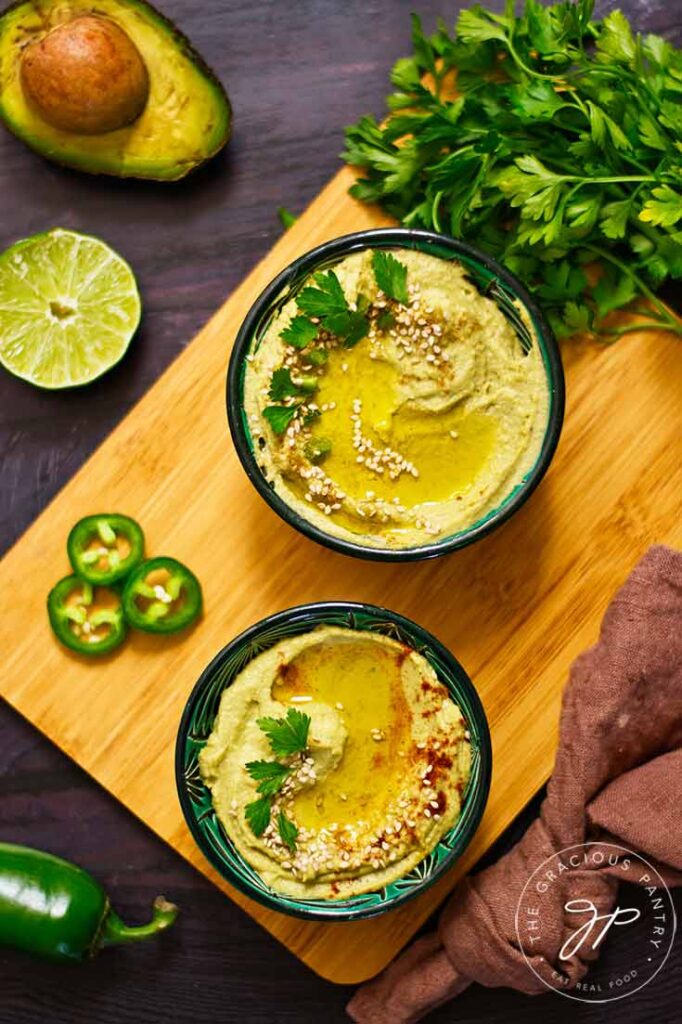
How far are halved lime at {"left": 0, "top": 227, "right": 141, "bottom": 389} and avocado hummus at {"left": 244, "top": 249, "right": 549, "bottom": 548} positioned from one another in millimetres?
579

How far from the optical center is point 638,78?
2939 mm

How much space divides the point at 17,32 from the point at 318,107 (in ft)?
3.03

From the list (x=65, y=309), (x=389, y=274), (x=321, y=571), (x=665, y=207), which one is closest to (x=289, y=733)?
(x=321, y=571)

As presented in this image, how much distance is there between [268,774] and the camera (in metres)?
2.96

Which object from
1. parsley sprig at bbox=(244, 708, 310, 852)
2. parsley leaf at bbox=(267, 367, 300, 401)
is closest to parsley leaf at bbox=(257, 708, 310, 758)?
parsley sprig at bbox=(244, 708, 310, 852)

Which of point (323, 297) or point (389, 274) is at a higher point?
point (389, 274)

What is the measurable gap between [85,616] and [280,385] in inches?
36.7

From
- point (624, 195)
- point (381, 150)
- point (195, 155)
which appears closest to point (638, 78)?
point (624, 195)

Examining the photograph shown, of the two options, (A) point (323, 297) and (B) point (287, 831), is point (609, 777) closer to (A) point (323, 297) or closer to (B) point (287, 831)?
(B) point (287, 831)

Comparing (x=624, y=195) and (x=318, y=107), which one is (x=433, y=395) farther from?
(x=318, y=107)

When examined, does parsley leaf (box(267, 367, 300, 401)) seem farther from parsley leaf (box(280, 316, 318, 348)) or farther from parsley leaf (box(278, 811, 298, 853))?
parsley leaf (box(278, 811, 298, 853))

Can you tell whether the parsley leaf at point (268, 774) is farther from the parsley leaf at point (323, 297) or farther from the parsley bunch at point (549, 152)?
the parsley bunch at point (549, 152)

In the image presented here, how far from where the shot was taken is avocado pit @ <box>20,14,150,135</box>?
3164 mm

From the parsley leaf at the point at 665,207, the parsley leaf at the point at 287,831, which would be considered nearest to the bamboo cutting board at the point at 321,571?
the parsley leaf at the point at 287,831
